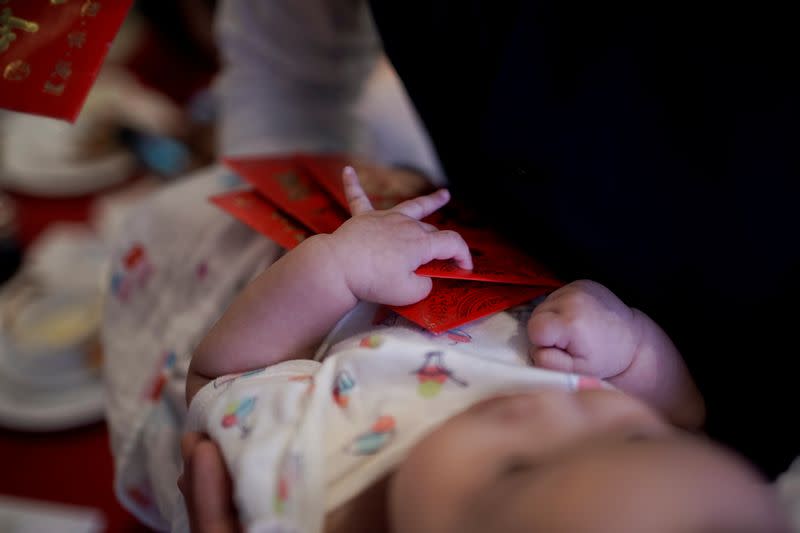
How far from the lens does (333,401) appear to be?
0.42 metres

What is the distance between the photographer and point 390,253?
0.42m

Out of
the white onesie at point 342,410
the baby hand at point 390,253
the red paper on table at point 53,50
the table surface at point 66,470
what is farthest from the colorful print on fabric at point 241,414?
the table surface at point 66,470

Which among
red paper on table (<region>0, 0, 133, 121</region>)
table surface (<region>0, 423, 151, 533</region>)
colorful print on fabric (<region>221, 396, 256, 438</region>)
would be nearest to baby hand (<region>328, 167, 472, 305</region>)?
colorful print on fabric (<region>221, 396, 256, 438</region>)

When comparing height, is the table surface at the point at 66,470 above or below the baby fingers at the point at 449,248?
below

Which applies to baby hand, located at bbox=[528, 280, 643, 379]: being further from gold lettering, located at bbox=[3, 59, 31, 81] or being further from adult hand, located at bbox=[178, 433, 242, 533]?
gold lettering, located at bbox=[3, 59, 31, 81]

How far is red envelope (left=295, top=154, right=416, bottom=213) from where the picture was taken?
51 centimetres

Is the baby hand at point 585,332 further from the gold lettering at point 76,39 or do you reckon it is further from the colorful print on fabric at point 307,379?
the gold lettering at point 76,39

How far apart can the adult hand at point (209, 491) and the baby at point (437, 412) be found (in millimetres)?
12

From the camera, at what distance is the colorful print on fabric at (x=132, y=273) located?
24.8 inches

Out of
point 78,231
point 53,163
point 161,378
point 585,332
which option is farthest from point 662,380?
point 53,163

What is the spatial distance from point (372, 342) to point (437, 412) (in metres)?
Result: 0.06

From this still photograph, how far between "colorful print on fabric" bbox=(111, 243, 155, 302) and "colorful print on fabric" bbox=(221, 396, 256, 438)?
0.27 m

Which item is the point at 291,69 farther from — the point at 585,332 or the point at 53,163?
the point at 53,163

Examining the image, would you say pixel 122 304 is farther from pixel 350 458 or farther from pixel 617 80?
pixel 617 80
